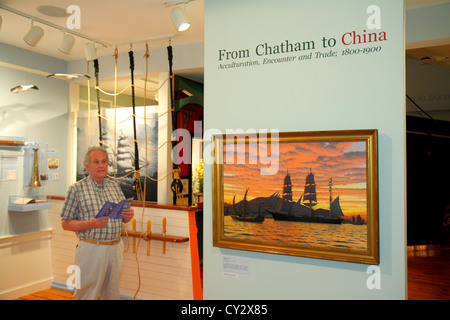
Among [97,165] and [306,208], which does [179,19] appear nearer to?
[97,165]

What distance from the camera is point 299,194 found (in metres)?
2.09

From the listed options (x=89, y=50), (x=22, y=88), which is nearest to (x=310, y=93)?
(x=89, y=50)

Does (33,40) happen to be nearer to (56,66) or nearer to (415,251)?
(56,66)

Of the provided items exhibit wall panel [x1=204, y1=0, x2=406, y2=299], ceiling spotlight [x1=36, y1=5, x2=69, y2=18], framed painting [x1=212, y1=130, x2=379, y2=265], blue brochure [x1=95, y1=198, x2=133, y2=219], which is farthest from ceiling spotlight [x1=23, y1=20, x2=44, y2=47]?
framed painting [x1=212, y1=130, x2=379, y2=265]

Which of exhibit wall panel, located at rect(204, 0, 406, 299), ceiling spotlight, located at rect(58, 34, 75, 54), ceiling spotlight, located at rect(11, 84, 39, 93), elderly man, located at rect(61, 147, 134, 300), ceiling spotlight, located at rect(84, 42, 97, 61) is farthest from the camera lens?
ceiling spotlight, located at rect(11, 84, 39, 93)

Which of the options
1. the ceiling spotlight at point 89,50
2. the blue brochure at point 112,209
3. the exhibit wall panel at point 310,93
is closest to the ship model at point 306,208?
the exhibit wall panel at point 310,93

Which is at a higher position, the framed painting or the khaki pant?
the framed painting

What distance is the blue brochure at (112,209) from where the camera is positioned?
10.8 ft

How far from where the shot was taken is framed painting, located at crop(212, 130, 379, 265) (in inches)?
77.0

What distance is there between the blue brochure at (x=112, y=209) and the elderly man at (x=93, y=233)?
1.9 inches

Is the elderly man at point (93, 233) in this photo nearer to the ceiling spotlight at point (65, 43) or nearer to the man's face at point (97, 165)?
the man's face at point (97, 165)

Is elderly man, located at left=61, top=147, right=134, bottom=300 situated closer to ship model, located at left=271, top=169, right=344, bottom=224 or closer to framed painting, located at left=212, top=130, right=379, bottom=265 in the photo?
framed painting, located at left=212, top=130, right=379, bottom=265

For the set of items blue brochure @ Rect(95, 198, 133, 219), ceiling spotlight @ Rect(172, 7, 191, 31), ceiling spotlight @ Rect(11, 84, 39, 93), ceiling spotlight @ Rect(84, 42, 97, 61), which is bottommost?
blue brochure @ Rect(95, 198, 133, 219)

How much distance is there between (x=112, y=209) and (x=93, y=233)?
0.29m
